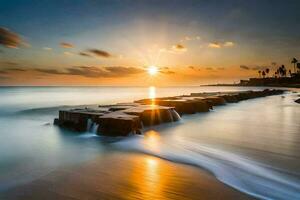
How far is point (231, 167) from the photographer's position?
836 cm

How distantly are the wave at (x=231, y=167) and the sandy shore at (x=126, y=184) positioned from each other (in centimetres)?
52

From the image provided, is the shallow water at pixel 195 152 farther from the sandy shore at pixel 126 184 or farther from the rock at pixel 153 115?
the rock at pixel 153 115

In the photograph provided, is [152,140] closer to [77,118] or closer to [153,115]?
[153,115]

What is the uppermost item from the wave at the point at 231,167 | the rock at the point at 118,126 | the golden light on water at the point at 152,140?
the rock at the point at 118,126

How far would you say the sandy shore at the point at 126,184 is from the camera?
608 cm

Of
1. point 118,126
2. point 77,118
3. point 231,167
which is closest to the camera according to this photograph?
point 231,167

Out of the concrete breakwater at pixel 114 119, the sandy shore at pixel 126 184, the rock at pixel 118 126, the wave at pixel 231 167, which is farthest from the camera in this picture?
the concrete breakwater at pixel 114 119

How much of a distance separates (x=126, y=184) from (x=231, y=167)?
11.9 feet

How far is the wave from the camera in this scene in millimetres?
6441

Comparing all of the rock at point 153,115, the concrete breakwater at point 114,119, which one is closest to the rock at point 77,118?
the concrete breakwater at point 114,119

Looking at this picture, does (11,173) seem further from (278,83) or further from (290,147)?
(278,83)

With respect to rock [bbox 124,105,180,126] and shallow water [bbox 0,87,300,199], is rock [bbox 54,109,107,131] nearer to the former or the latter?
shallow water [bbox 0,87,300,199]

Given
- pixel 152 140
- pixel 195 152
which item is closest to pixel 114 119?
pixel 152 140

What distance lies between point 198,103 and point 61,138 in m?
16.5
